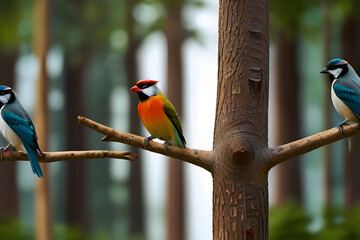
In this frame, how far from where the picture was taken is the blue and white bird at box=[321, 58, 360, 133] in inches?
133

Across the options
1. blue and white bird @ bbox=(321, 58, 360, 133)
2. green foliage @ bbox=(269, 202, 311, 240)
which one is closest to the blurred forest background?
green foliage @ bbox=(269, 202, 311, 240)

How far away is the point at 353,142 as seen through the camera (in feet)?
32.0

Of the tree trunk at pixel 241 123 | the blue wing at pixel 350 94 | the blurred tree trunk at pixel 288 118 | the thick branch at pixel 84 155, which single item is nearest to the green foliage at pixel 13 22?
the blurred tree trunk at pixel 288 118

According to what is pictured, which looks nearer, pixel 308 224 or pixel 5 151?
pixel 5 151

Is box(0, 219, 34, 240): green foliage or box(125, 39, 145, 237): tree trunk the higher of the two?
box(125, 39, 145, 237): tree trunk

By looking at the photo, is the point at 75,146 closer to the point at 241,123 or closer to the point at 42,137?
the point at 42,137

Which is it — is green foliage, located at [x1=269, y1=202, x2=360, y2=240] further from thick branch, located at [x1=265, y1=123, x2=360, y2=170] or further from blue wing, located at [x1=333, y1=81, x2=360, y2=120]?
thick branch, located at [x1=265, y1=123, x2=360, y2=170]

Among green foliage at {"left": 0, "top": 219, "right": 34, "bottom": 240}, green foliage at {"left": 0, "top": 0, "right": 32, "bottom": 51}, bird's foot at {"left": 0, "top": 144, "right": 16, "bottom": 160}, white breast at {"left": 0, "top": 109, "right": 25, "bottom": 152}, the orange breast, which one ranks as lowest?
green foliage at {"left": 0, "top": 219, "right": 34, "bottom": 240}

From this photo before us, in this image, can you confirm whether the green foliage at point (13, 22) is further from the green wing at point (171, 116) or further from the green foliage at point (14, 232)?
the green wing at point (171, 116)

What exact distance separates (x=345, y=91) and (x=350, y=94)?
0.13ft

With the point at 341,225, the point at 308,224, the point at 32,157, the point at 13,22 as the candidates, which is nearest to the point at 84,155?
the point at 32,157

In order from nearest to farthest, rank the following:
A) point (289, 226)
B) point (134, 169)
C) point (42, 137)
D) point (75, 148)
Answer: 1. point (42, 137)
2. point (289, 226)
3. point (75, 148)
4. point (134, 169)

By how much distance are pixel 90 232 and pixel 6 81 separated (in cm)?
431

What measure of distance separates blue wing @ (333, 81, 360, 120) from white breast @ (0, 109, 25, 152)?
2.19 m
